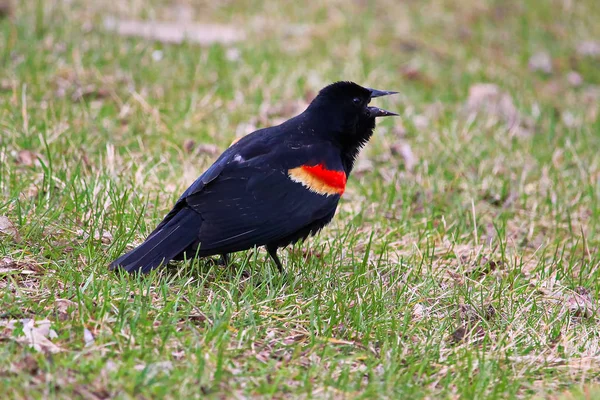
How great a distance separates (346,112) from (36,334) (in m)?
2.38

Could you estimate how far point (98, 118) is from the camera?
250 inches

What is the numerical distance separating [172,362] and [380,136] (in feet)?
13.2

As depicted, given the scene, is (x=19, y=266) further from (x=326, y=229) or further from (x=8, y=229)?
(x=326, y=229)

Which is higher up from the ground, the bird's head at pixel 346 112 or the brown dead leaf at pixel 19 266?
the bird's head at pixel 346 112

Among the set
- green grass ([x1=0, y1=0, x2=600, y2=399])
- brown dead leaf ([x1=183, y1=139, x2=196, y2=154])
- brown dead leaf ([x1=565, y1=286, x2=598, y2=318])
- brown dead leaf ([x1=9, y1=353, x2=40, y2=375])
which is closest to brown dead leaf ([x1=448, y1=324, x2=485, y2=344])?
green grass ([x1=0, y1=0, x2=600, y2=399])

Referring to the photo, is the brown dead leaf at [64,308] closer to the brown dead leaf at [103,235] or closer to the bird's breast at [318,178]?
the brown dead leaf at [103,235]

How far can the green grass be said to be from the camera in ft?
11.2

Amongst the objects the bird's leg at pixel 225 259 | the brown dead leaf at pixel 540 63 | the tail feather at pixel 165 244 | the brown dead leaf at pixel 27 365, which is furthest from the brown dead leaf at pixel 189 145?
the brown dead leaf at pixel 540 63

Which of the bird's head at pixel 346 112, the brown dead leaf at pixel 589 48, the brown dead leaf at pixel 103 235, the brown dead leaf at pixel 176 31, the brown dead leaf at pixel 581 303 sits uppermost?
the brown dead leaf at pixel 176 31

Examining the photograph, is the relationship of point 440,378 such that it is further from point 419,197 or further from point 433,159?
point 433,159

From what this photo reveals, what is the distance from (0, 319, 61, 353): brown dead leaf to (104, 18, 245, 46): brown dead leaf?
4968 millimetres

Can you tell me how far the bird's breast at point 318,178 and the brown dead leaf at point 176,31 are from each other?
3.82 m

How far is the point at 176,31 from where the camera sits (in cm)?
840

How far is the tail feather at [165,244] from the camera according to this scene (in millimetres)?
3969
